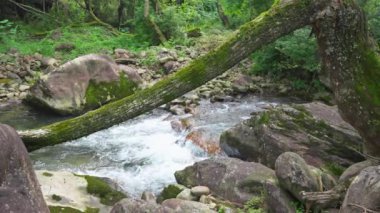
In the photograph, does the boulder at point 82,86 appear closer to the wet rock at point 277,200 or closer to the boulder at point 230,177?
the boulder at point 230,177

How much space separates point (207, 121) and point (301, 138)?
11.2ft

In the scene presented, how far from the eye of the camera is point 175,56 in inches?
611

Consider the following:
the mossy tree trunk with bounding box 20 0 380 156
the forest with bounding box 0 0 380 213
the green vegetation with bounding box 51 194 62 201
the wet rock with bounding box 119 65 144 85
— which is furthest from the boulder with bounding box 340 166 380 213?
the wet rock with bounding box 119 65 144 85

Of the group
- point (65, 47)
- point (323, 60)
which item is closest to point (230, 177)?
point (323, 60)

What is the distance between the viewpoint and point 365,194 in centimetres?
429

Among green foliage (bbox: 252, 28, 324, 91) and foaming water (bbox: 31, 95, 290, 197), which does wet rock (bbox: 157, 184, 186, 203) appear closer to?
foaming water (bbox: 31, 95, 290, 197)

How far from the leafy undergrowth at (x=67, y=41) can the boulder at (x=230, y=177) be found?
34.1 feet

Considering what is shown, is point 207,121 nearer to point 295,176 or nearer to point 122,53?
point 295,176

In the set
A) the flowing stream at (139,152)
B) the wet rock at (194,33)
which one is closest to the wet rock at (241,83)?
the flowing stream at (139,152)

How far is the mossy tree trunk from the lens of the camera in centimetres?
425

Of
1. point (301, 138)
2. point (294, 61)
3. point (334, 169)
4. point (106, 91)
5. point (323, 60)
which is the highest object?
point (323, 60)

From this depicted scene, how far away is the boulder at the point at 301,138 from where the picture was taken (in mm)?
6680

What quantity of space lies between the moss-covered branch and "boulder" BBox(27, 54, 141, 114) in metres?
7.09

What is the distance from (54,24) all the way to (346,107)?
1823cm
